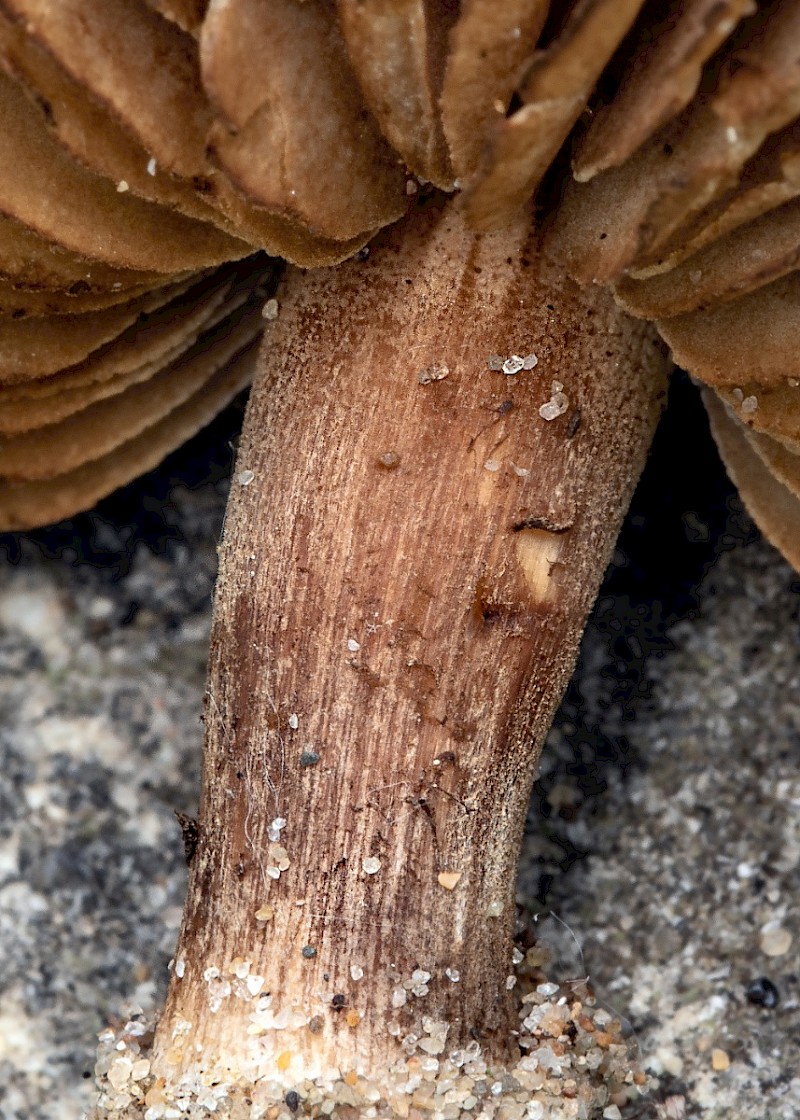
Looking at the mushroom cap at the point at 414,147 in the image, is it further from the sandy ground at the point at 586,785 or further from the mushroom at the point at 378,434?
the sandy ground at the point at 586,785

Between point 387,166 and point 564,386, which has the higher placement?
point 387,166

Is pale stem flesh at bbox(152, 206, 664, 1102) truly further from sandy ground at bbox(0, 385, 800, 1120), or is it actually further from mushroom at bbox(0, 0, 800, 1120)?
sandy ground at bbox(0, 385, 800, 1120)

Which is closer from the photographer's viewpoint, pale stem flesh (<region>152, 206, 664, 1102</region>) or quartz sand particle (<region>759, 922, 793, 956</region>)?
pale stem flesh (<region>152, 206, 664, 1102</region>)

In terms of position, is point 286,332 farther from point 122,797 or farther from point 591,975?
point 591,975

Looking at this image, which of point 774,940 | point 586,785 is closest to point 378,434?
point 586,785

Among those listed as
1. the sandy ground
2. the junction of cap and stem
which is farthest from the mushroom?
the sandy ground

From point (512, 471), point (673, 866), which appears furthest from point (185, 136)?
point (673, 866)

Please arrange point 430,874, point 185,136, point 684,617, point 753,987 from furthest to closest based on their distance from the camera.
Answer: point 684,617, point 753,987, point 430,874, point 185,136
